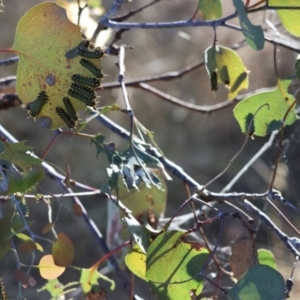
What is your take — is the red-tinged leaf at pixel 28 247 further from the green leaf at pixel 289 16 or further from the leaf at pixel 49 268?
the green leaf at pixel 289 16

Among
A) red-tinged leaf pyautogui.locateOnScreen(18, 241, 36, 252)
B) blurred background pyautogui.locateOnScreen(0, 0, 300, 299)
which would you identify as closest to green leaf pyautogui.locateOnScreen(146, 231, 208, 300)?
red-tinged leaf pyautogui.locateOnScreen(18, 241, 36, 252)

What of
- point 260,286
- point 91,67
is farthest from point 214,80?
point 260,286

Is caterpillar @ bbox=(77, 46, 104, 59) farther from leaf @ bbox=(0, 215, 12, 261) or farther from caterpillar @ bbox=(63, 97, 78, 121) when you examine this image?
leaf @ bbox=(0, 215, 12, 261)

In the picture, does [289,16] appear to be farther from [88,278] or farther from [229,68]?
[88,278]

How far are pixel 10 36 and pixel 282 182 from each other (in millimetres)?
1832

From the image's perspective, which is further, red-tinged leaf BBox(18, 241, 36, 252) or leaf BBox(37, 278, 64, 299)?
leaf BBox(37, 278, 64, 299)

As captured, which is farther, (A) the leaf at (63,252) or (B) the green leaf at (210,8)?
(B) the green leaf at (210,8)

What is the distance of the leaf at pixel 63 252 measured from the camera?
611mm

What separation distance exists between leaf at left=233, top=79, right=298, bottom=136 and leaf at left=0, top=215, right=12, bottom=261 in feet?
1.05

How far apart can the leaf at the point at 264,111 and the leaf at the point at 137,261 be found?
220mm

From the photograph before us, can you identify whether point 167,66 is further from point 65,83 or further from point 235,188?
point 65,83

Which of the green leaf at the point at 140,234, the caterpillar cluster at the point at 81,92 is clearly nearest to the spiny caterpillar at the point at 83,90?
the caterpillar cluster at the point at 81,92

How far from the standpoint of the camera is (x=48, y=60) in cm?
58

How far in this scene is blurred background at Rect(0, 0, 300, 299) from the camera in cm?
291
